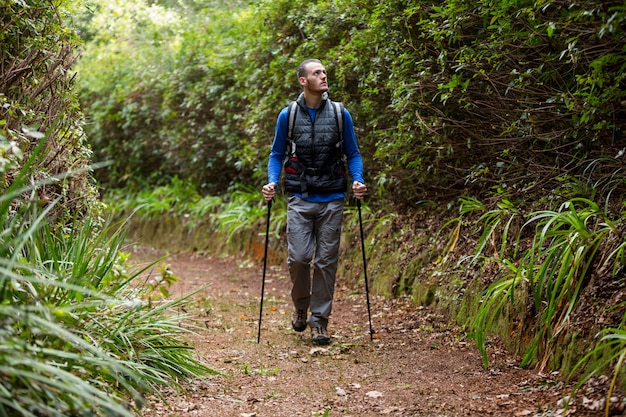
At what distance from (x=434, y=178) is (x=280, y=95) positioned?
337cm

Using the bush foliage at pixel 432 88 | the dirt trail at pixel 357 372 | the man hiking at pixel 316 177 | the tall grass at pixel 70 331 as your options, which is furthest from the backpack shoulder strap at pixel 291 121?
the tall grass at pixel 70 331

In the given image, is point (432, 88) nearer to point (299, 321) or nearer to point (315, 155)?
point (315, 155)

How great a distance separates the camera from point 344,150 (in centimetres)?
614

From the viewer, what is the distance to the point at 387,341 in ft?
19.8

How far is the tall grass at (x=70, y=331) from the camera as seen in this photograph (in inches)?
112

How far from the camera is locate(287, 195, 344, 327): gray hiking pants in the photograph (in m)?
6.05

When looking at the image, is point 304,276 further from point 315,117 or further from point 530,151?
point 530,151

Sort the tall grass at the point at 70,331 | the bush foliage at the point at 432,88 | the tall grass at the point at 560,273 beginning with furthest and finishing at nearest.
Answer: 1. the bush foliage at the point at 432,88
2. the tall grass at the point at 560,273
3. the tall grass at the point at 70,331

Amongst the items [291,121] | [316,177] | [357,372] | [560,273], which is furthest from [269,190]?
[560,273]

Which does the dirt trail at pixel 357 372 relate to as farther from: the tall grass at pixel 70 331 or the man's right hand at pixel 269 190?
the man's right hand at pixel 269 190

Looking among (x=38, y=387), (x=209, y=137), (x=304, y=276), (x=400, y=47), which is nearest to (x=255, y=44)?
(x=209, y=137)

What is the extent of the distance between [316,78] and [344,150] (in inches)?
26.6

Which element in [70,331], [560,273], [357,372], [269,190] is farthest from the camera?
[269,190]

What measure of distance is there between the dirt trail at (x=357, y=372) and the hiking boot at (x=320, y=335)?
7 centimetres
